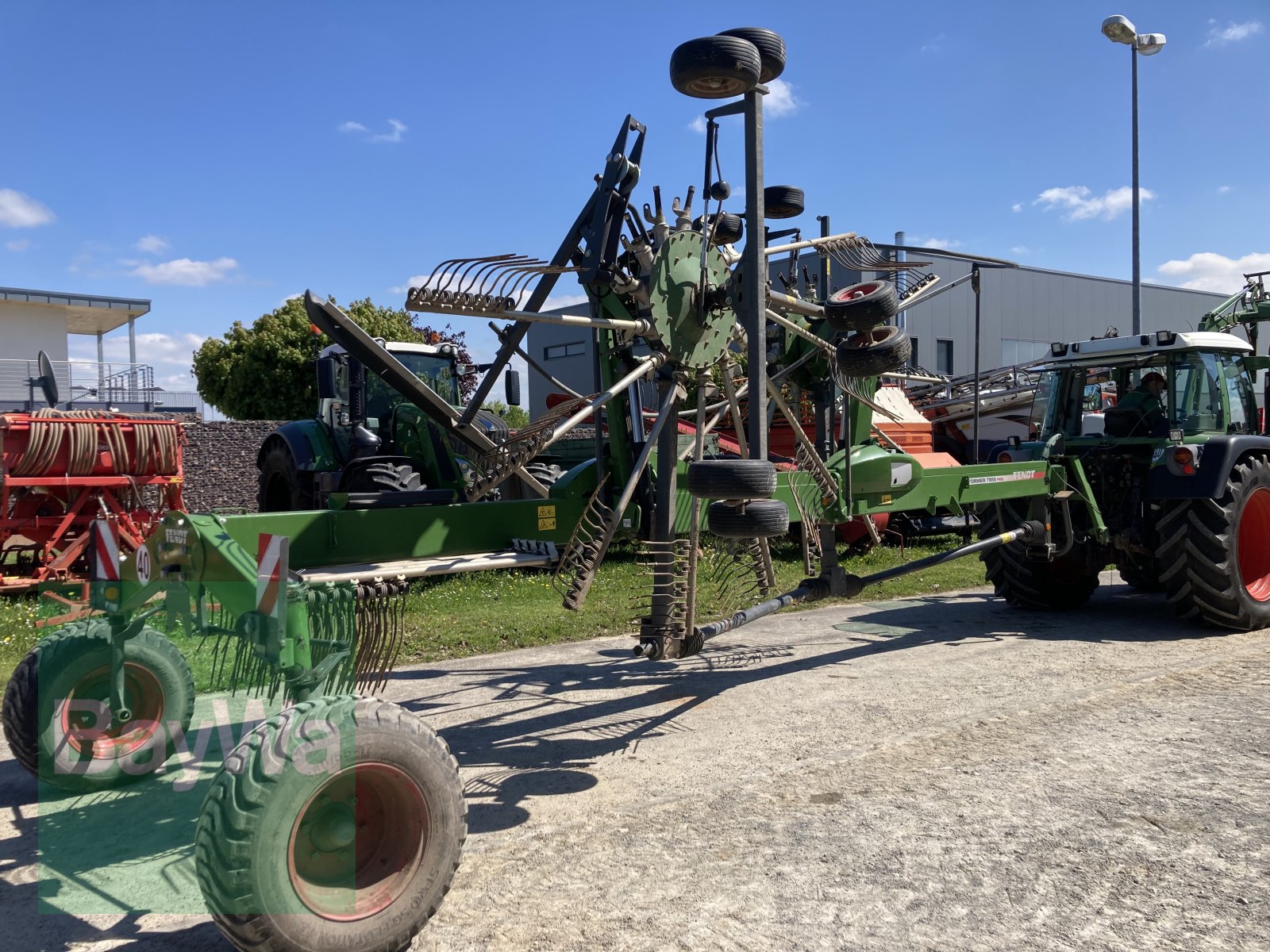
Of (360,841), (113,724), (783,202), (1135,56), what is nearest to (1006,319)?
(1135,56)

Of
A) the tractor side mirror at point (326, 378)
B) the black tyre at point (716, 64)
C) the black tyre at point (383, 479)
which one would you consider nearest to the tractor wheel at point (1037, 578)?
the black tyre at point (383, 479)

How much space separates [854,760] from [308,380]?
27.4 m

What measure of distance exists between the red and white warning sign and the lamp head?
1337cm

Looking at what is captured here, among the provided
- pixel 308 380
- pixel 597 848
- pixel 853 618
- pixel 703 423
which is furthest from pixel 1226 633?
pixel 308 380

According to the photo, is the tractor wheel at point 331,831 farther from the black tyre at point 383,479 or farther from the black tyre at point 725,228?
the black tyre at point 383,479

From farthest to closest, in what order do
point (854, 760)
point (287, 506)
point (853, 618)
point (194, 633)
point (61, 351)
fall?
point (61, 351)
point (287, 506)
point (853, 618)
point (854, 760)
point (194, 633)

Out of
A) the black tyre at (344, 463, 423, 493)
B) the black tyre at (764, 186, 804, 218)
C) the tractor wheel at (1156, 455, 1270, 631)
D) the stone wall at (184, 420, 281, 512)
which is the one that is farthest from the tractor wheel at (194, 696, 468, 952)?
the stone wall at (184, 420, 281, 512)

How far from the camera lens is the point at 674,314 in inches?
207

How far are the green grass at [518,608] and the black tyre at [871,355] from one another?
157 cm

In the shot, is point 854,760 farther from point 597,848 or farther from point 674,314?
point 674,314

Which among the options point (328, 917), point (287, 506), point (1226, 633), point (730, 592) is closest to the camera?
point (328, 917)

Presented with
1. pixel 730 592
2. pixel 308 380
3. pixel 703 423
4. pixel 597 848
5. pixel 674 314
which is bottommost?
pixel 597 848

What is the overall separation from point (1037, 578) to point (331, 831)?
750 cm

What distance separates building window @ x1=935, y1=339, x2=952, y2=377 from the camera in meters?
27.7
